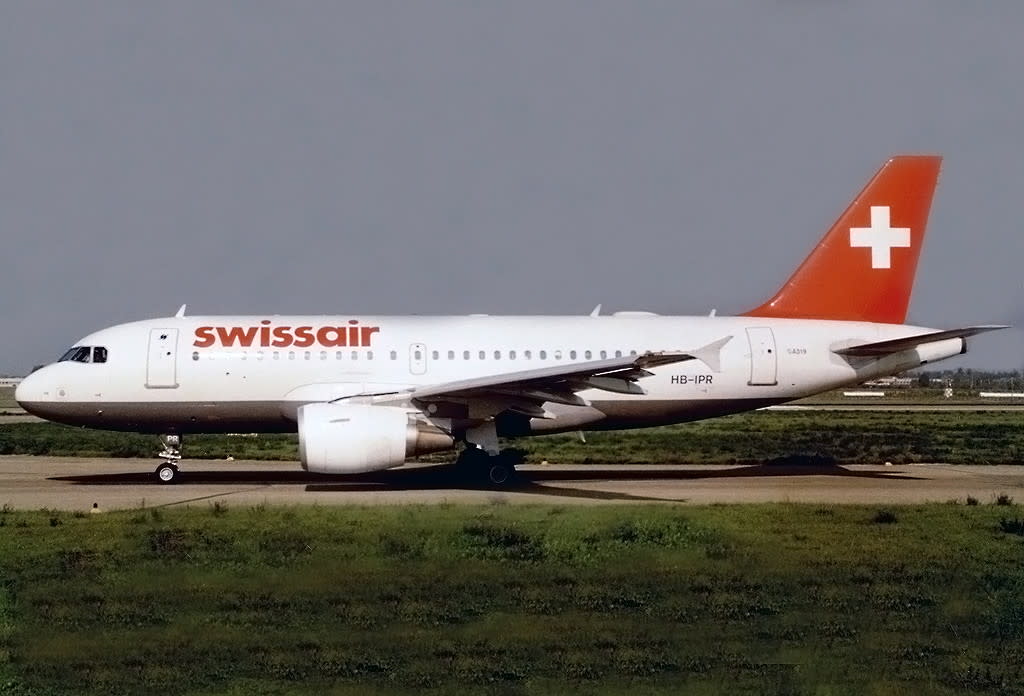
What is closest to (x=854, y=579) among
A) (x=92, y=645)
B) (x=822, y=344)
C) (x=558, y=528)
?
(x=558, y=528)

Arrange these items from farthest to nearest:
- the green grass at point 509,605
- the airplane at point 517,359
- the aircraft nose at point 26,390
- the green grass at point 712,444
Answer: the green grass at point 712,444 < the airplane at point 517,359 < the aircraft nose at point 26,390 < the green grass at point 509,605

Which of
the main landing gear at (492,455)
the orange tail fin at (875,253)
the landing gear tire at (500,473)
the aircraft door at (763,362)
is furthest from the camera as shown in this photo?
the orange tail fin at (875,253)

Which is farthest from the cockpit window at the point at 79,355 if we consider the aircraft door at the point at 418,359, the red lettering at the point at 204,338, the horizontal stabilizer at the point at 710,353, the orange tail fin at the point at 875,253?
the orange tail fin at the point at 875,253

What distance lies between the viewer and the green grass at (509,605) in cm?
755

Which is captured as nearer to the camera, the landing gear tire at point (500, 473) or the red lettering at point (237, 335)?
the landing gear tire at point (500, 473)

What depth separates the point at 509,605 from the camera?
9.62 meters

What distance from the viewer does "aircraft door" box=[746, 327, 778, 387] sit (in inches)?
890

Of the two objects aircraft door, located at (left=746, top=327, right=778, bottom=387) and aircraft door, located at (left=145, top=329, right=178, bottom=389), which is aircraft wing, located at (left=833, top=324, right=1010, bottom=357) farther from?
aircraft door, located at (left=145, top=329, right=178, bottom=389)

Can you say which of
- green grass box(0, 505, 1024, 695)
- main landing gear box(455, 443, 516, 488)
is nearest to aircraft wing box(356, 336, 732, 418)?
main landing gear box(455, 443, 516, 488)

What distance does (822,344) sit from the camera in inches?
899

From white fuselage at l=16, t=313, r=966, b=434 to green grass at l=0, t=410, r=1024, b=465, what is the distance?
451 centimetres

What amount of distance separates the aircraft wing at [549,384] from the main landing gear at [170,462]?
16.2 ft

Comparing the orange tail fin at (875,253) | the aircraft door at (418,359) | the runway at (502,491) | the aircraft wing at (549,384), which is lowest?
the runway at (502,491)

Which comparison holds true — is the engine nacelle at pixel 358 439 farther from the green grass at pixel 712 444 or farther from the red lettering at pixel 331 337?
the green grass at pixel 712 444
